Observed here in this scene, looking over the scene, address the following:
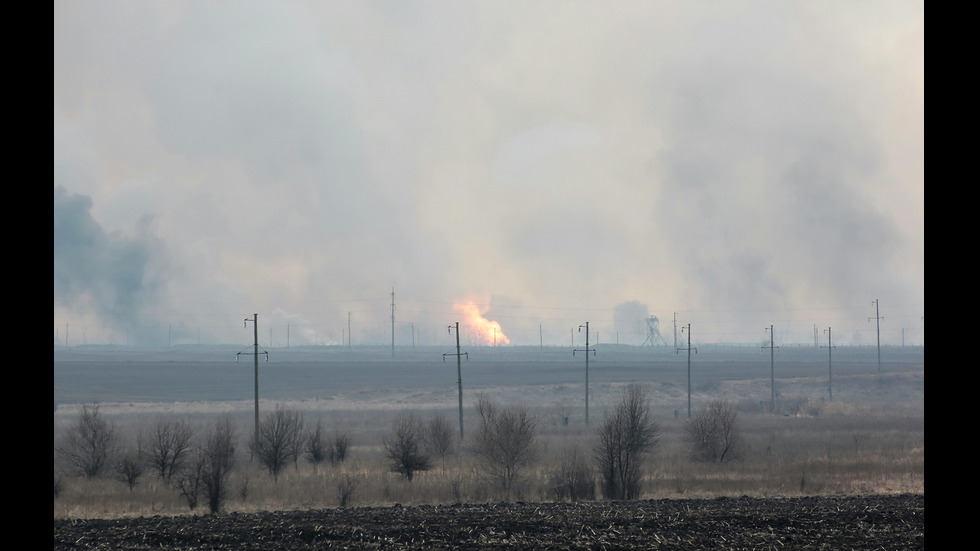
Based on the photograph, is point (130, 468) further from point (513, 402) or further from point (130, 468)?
point (513, 402)

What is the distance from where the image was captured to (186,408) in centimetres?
11844

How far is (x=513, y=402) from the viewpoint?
124688 millimetres

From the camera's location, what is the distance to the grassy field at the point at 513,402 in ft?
128

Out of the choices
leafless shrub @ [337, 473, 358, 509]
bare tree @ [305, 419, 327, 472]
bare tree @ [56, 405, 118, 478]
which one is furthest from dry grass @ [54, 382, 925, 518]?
bare tree @ [56, 405, 118, 478]

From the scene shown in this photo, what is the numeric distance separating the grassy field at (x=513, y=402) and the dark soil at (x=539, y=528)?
5.48m

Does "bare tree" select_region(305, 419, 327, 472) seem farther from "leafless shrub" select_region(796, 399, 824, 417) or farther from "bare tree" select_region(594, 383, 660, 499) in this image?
"leafless shrub" select_region(796, 399, 824, 417)

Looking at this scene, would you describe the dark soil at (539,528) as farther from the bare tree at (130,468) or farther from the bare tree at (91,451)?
the bare tree at (91,451)

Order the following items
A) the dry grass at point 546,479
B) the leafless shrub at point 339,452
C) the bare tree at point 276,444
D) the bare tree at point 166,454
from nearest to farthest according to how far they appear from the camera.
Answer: the dry grass at point 546,479
the bare tree at point 166,454
the bare tree at point 276,444
the leafless shrub at point 339,452

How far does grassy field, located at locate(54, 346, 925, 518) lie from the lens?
128ft

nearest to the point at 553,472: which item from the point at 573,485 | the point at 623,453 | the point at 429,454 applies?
the point at 623,453

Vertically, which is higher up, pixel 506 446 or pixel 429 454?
pixel 506 446

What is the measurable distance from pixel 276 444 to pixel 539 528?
88.9 feet

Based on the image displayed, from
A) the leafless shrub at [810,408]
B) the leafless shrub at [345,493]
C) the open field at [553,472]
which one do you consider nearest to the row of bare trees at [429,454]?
the open field at [553,472]
